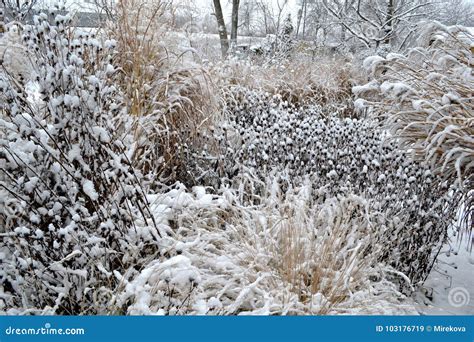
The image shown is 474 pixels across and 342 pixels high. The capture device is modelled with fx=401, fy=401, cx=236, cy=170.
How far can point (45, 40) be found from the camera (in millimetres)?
1704

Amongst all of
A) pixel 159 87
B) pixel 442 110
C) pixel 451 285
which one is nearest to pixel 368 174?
pixel 442 110

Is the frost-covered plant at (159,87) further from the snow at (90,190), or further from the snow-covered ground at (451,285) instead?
the snow-covered ground at (451,285)

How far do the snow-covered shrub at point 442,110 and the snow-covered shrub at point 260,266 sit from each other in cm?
59

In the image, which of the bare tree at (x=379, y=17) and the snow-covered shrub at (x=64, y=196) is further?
the bare tree at (x=379, y=17)

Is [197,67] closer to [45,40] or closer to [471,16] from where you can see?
[45,40]

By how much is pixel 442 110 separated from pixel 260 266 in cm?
158

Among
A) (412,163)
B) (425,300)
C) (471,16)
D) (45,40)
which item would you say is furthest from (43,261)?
(471,16)

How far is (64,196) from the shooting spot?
1.68 metres

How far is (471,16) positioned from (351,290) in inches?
246

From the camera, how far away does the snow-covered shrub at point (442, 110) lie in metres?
2.29

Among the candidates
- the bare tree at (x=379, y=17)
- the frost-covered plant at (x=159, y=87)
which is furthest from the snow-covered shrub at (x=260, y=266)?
the bare tree at (x=379, y=17)

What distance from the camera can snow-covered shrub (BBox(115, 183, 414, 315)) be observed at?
1534 mm

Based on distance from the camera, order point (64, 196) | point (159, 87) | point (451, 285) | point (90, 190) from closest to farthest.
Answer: point (90, 190)
point (64, 196)
point (451, 285)
point (159, 87)

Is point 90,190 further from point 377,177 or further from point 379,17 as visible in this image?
point 379,17
